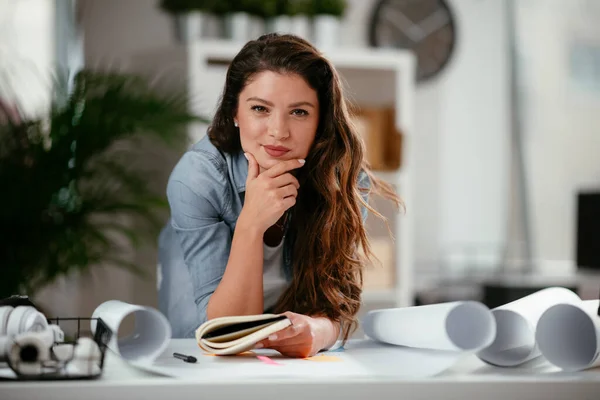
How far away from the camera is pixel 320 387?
2.27 feet

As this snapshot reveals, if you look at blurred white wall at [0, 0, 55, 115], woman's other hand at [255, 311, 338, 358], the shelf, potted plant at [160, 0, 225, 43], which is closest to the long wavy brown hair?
woman's other hand at [255, 311, 338, 358]

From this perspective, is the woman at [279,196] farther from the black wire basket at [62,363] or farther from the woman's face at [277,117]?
the black wire basket at [62,363]

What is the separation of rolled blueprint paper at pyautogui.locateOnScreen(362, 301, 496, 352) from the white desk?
0.04 m

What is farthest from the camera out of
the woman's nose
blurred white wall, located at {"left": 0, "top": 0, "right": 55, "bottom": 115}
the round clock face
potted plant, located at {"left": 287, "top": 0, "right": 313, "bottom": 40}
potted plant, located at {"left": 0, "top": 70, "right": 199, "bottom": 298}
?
the round clock face

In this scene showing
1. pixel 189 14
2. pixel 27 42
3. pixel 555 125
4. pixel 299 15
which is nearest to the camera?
pixel 27 42

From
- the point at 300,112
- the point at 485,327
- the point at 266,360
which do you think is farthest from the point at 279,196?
the point at 485,327

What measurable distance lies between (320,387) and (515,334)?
0.27m

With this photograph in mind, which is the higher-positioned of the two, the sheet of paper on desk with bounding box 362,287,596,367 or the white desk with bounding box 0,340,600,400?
the sheet of paper on desk with bounding box 362,287,596,367

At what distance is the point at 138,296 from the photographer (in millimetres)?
3264

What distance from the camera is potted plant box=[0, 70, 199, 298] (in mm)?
2006

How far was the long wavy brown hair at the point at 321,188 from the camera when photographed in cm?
102

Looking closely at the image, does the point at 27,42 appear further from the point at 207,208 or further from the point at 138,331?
the point at 138,331

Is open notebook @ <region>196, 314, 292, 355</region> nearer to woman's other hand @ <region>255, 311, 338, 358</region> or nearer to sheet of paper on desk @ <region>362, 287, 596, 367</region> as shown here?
woman's other hand @ <region>255, 311, 338, 358</region>

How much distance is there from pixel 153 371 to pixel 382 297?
9.05 feet
